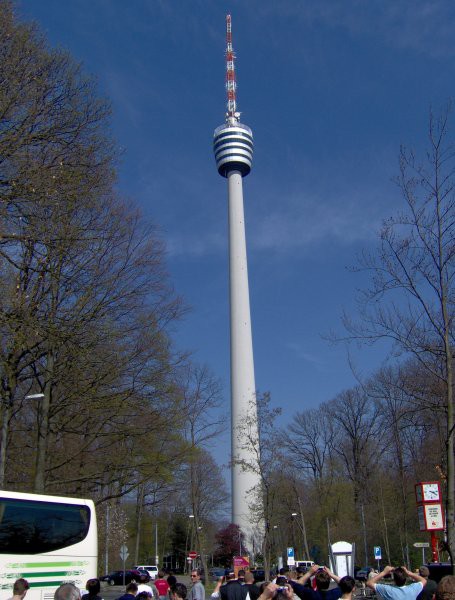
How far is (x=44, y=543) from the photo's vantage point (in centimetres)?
1345

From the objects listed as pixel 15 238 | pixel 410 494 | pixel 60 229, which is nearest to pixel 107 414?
pixel 60 229

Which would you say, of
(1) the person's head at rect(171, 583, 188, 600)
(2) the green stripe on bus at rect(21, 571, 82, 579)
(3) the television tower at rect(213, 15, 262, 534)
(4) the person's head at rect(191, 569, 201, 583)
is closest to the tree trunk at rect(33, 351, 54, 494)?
(2) the green stripe on bus at rect(21, 571, 82, 579)

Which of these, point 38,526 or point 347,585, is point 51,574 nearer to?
point 38,526

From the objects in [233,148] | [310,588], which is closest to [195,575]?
[310,588]

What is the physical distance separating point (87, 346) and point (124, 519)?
132 ft

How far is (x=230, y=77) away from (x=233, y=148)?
33.9 feet

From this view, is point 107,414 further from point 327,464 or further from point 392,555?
point 327,464

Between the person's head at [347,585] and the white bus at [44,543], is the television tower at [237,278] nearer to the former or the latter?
the white bus at [44,543]

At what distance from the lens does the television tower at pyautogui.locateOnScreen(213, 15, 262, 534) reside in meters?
73.8

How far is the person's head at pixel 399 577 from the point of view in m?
7.29

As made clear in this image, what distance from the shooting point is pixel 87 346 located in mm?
14180

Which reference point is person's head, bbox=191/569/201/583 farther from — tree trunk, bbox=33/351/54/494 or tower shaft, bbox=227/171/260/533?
tower shaft, bbox=227/171/260/533

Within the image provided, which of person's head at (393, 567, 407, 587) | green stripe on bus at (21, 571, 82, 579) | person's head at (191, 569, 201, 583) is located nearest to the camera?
person's head at (393, 567, 407, 587)

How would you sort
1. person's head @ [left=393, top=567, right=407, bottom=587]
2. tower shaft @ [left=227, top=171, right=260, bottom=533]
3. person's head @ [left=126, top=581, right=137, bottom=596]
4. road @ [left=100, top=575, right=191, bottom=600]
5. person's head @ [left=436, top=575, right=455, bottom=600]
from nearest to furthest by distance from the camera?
person's head @ [left=436, top=575, right=455, bottom=600]
person's head @ [left=393, top=567, right=407, bottom=587]
person's head @ [left=126, top=581, right=137, bottom=596]
road @ [left=100, top=575, right=191, bottom=600]
tower shaft @ [left=227, top=171, right=260, bottom=533]
